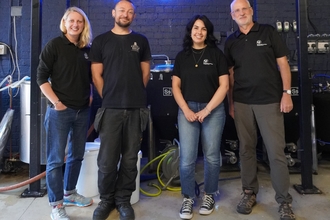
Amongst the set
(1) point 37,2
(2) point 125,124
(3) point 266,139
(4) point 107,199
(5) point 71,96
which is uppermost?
(1) point 37,2

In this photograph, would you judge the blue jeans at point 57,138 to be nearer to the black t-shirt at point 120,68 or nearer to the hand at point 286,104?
the black t-shirt at point 120,68

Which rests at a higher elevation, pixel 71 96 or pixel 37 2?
pixel 37 2

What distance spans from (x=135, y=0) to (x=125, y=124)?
7.35 ft

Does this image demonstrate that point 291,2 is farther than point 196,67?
Yes

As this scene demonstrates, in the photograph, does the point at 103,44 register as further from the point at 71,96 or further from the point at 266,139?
the point at 266,139

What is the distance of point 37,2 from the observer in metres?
2.42

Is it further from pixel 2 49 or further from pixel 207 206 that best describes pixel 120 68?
pixel 2 49

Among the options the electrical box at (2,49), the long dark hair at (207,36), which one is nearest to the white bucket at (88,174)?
the long dark hair at (207,36)

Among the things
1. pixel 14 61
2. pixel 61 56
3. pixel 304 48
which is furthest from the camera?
pixel 14 61

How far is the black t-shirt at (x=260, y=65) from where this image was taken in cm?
196

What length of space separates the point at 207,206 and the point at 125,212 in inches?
23.6

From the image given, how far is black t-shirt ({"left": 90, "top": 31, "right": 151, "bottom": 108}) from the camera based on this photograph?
74.4 inches

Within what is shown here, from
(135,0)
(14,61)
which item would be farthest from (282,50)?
(14,61)

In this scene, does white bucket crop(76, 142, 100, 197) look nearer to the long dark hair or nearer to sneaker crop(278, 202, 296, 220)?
the long dark hair
